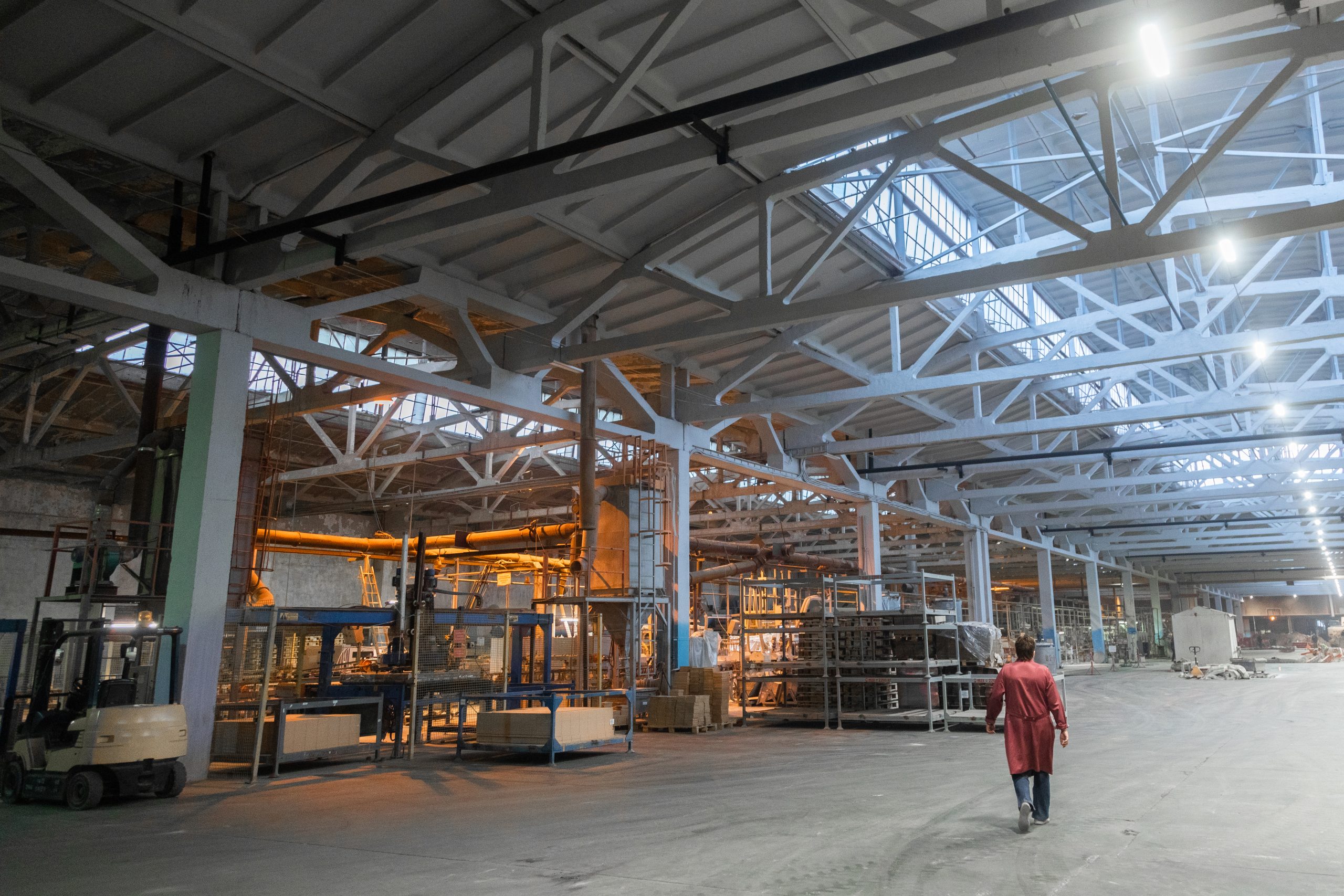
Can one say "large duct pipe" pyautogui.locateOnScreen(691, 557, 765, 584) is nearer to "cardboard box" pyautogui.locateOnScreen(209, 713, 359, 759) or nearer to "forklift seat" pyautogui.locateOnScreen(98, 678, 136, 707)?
"cardboard box" pyautogui.locateOnScreen(209, 713, 359, 759)

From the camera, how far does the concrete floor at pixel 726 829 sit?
6863 millimetres

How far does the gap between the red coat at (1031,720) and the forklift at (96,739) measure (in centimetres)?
946

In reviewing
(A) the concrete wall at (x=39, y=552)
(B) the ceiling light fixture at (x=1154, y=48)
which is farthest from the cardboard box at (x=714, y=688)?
(B) the ceiling light fixture at (x=1154, y=48)

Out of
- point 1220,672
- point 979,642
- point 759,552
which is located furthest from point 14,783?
point 1220,672

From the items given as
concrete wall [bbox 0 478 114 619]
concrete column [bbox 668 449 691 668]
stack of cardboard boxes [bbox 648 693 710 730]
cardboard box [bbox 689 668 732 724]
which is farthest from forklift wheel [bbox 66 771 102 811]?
concrete wall [bbox 0 478 114 619]

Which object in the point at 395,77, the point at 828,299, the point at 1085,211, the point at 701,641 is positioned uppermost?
the point at 1085,211

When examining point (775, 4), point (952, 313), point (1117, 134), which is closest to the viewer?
point (775, 4)

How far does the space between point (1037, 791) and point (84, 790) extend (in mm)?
10217

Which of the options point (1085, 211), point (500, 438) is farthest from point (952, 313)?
point (500, 438)

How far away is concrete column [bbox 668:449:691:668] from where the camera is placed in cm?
2048

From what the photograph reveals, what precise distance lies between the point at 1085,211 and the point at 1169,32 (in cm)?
1210

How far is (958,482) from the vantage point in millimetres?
31062

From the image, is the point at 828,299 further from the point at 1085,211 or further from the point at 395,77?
the point at 1085,211

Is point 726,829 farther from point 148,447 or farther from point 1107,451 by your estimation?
point 1107,451
